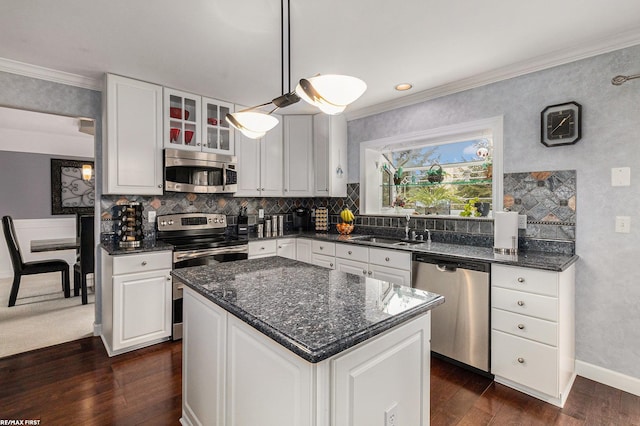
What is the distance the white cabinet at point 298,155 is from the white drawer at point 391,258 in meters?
1.38

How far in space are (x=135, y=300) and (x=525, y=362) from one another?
304 cm

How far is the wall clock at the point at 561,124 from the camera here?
7.82 feet

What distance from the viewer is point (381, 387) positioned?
117 centimetres

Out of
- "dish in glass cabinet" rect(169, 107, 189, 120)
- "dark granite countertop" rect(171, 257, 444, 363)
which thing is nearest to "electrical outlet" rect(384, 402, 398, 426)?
"dark granite countertop" rect(171, 257, 444, 363)

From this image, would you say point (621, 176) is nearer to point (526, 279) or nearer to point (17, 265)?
point (526, 279)

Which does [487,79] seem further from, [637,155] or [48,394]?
[48,394]

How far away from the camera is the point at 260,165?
156 inches

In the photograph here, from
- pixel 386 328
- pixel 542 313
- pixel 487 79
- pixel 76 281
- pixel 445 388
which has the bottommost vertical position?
pixel 445 388

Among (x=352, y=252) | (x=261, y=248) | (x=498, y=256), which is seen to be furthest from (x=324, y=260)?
(x=498, y=256)

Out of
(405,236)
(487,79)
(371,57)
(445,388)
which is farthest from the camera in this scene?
(405,236)

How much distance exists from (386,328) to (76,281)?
489 centimetres

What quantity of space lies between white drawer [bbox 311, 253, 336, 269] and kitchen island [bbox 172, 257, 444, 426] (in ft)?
5.86

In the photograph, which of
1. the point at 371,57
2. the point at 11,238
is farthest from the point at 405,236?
the point at 11,238

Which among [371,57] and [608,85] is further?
[371,57]
